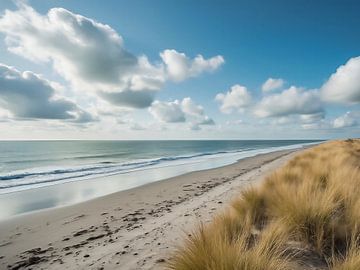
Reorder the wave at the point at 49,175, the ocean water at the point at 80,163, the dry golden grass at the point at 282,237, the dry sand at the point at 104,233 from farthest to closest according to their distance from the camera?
the ocean water at the point at 80,163
the wave at the point at 49,175
the dry sand at the point at 104,233
the dry golden grass at the point at 282,237

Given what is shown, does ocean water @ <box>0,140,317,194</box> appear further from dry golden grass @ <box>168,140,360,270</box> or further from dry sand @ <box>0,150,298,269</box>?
dry golden grass @ <box>168,140,360,270</box>

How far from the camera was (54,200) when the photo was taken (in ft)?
34.6

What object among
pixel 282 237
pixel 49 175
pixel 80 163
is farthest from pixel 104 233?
pixel 80 163

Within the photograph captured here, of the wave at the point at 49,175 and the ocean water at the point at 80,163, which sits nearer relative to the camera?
the wave at the point at 49,175

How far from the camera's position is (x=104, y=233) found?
579 centimetres

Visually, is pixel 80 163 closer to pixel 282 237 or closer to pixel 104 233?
pixel 104 233

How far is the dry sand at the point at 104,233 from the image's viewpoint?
4.23 metres

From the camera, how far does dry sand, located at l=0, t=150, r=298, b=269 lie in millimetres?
4234

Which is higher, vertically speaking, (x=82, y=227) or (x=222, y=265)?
(x=222, y=265)

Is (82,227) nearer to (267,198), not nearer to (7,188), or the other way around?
(267,198)

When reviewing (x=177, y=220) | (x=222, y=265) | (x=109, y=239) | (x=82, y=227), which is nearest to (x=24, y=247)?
(x=82, y=227)

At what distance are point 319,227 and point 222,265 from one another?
6.76 feet

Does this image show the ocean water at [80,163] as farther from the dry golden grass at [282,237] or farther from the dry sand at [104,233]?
the dry golden grass at [282,237]

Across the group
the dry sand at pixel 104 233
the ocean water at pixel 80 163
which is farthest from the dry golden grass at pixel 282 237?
the ocean water at pixel 80 163
